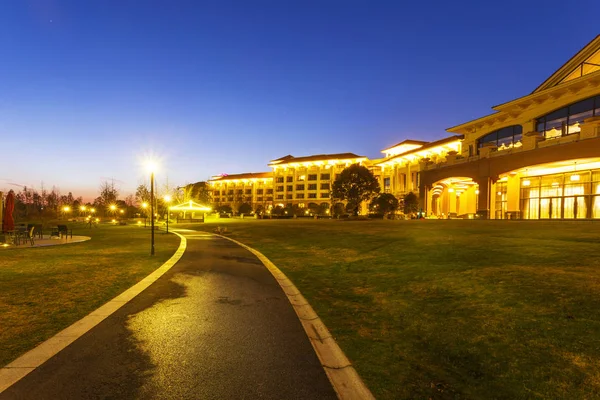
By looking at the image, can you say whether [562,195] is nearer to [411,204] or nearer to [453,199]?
[453,199]

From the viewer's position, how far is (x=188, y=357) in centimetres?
421

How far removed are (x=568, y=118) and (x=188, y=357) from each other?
34982mm

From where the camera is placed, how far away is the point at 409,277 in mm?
8633

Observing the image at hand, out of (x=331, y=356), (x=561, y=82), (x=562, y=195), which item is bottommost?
(x=331, y=356)

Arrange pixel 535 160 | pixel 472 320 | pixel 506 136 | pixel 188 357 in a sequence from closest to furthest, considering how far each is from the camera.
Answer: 1. pixel 188 357
2. pixel 472 320
3. pixel 535 160
4. pixel 506 136

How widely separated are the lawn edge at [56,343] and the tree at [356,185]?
41.1 meters

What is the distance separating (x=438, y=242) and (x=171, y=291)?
36.3 ft

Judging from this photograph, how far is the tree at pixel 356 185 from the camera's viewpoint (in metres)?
46.8

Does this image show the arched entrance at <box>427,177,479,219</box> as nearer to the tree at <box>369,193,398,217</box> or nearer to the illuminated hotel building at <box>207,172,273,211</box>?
the tree at <box>369,193,398,217</box>

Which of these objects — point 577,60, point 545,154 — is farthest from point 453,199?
point 577,60

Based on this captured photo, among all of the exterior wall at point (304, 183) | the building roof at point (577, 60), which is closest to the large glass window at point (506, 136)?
the building roof at point (577, 60)

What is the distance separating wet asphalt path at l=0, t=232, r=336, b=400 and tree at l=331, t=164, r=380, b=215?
4085 cm

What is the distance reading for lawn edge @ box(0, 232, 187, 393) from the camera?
12.2ft

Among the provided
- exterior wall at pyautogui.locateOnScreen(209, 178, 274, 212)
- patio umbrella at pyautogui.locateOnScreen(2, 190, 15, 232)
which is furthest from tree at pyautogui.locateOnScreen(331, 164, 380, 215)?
exterior wall at pyautogui.locateOnScreen(209, 178, 274, 212)
